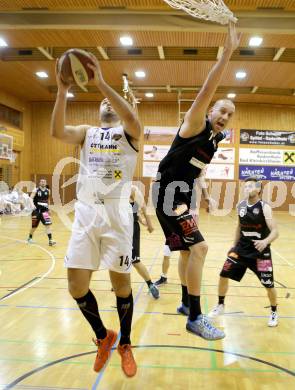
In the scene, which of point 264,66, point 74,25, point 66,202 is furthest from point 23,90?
point 264,66

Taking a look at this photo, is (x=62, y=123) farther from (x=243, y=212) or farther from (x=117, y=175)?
(x=243, y=212)

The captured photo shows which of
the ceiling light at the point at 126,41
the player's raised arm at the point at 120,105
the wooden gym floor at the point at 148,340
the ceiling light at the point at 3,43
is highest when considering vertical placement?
the ceiling light at the point at 126,41

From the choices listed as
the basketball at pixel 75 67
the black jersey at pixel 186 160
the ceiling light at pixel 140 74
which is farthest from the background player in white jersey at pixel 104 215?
the ceiling light at pixel 140 74

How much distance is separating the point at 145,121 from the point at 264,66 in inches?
373

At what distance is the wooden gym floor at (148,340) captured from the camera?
375cm

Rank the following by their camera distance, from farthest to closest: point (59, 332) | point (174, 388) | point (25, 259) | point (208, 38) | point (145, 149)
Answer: point (145, 149) → point (208, 38) → point (25, 259) → point (59, 332) → point (174, 388)

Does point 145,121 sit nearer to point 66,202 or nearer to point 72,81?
point 66,202

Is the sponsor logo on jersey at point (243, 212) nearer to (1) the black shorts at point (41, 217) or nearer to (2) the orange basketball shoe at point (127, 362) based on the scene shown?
(2) the orange basketball shoe at point (127, 362)

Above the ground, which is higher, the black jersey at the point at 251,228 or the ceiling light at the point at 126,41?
the ceiling light at the point at 126,41

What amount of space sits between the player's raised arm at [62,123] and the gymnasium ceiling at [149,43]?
9.36m

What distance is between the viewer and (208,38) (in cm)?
1449

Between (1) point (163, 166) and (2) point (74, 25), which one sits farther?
(2) point (74, 25)

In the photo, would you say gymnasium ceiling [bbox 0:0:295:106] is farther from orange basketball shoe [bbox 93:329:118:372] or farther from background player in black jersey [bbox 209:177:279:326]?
orange basketball shoe [bbox 93:329:118:372]

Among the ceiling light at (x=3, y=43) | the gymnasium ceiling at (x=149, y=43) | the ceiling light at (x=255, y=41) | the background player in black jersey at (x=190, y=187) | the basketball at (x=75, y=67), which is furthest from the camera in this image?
the ceiling light at (x=3, y=43)
